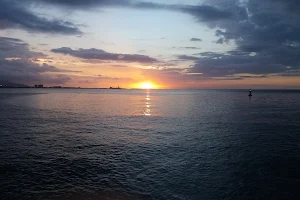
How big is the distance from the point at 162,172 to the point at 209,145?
41.2 feet

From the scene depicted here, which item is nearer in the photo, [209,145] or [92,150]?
[92,150]

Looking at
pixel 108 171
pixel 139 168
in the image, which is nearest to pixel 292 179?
pixel 139 168

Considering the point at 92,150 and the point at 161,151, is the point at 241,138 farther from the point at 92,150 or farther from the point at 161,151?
the point at 92,150

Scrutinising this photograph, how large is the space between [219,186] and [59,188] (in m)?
13.6

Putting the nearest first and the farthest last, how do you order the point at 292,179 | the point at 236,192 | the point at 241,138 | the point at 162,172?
1. the point at 236,192
2. the point at 292,179
3. the point at 162,172
4. the point at 241,138

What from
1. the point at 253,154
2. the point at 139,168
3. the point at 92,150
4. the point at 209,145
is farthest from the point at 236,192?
the point at 92,150

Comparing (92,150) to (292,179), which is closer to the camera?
(292,179)

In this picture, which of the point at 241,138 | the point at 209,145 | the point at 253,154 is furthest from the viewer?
the point at 241,138

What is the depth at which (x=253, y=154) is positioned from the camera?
1134 inches

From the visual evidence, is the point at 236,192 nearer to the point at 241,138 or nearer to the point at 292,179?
the point at 292,179

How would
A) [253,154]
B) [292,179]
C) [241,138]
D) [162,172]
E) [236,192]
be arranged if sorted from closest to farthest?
Result: [236,192] < [292,179] < [162,172] < [253,154] < [241,138]

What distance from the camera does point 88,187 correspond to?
19250 millimetres

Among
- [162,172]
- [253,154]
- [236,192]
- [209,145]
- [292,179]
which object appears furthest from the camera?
[209,145]

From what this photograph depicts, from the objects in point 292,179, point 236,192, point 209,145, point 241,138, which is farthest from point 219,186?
point 241,138
